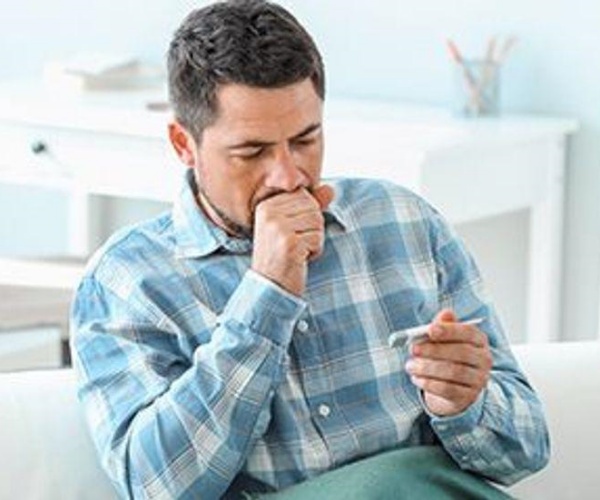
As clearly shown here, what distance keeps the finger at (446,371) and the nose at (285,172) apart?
207 millimetres

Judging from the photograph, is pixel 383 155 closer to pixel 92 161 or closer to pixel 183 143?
pixel 92 161

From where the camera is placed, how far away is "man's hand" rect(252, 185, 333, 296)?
1489 mm

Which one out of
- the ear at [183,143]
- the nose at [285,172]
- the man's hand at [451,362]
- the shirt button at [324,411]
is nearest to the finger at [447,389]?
the man's hand at [451,362]

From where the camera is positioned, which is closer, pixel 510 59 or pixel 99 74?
pixel 510 59

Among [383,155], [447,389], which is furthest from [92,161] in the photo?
[447,389]

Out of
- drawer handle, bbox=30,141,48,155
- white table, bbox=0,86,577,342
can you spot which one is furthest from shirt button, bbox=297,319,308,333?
drawer handle, bbox=30,141,48,155

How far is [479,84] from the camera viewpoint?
287 centimetres

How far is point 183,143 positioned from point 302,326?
8.9 inches

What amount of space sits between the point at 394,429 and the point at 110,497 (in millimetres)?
289

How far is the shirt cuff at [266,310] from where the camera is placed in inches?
57.5

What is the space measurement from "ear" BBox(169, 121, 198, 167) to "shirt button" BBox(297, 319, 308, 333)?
0.65ft

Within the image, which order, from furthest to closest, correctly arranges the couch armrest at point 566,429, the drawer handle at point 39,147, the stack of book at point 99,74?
the stack of book at point 99,74 → the drawer handle at point 39,147 → the couch armrest at point 566,429

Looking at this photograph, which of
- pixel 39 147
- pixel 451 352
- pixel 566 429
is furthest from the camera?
pixel 39 147

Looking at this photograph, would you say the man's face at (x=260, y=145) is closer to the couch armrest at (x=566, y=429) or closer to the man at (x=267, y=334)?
the man at (x=267, y=334)
